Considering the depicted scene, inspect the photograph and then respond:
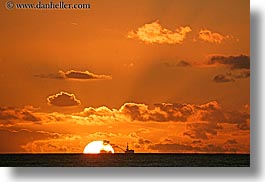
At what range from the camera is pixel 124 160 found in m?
3.29

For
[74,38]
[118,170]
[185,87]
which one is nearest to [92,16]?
[74,38]

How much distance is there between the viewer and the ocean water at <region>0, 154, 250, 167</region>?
329 cm

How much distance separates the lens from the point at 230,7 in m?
3.37

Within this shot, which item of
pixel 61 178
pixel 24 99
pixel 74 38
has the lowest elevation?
pixel 61 178

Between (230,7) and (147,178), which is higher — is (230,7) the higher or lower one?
the higher one

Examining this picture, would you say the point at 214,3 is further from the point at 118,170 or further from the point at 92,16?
the point at 118,170

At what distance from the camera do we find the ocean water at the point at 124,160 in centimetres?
329

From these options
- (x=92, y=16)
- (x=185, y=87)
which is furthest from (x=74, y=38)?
(x=185, y=87)

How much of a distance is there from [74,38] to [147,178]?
0.99 metres

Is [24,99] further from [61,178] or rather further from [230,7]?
[230,7]

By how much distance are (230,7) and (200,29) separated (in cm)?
23

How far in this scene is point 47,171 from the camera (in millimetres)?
3389

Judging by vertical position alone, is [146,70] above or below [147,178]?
above

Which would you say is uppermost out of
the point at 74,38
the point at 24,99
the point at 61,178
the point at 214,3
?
the point at 214,3
